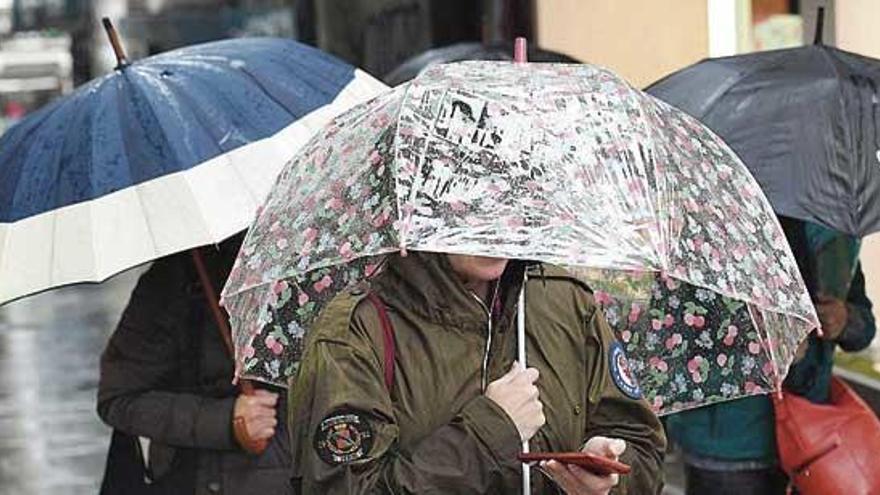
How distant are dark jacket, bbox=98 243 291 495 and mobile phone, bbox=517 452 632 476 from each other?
1561 millimetres

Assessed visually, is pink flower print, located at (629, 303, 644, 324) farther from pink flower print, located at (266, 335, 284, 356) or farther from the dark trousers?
the dark trousers

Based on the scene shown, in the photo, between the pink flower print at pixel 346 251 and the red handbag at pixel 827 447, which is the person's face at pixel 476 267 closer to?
the pink flower print at pixel 346 251

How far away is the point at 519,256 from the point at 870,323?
2.71m

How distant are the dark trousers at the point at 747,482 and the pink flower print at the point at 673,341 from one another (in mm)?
1603

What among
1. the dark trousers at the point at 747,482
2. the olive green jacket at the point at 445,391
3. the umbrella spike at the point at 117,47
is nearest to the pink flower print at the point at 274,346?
the olive green jacket at the point at 445,391

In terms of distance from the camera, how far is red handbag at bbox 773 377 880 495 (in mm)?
5598

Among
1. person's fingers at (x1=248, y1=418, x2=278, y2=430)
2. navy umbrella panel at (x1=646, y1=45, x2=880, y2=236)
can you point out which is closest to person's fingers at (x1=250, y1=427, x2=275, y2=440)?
person's fingers at (x1=248, y1=418, x2=278, y2=430)

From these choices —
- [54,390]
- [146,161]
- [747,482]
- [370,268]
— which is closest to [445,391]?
[370,268]

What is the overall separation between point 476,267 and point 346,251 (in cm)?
22

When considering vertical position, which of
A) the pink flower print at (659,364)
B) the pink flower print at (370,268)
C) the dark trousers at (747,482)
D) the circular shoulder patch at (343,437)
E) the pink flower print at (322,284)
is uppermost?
the pink flower print at (370,268)

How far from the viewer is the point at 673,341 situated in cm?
427

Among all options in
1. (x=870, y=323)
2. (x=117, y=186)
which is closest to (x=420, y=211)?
(x=117, y=186)

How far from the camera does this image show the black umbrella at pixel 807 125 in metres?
5.06

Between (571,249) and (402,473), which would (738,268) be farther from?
(402,473)
